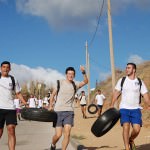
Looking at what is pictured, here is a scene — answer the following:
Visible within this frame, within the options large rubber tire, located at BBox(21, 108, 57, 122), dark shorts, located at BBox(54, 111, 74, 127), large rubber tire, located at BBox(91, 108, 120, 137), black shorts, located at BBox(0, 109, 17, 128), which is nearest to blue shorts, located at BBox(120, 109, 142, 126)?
large rubber tire, located at BBox(91, 108, 120, 137)

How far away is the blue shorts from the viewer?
9.66m

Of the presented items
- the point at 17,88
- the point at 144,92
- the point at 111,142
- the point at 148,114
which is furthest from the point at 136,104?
the point at 148,114

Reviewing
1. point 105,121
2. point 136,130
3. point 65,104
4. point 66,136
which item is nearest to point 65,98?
point 65,104

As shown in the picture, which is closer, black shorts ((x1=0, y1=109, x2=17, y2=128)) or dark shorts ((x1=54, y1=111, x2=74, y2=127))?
black shorts ((x1=0, y1=109, x2=17, y2=128))

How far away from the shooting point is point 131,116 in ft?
31.9

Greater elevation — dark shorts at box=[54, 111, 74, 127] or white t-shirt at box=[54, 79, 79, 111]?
white t-shirt at box=[54, 79, 79, 111]

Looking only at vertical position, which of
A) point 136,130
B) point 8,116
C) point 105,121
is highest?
point 8,116

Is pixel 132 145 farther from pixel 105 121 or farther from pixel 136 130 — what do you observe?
pixel 105 121

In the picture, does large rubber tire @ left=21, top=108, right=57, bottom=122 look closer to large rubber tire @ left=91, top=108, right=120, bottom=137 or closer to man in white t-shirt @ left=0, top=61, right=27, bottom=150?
large rubber tire @ left=91, top=108, right=120, bottom=137

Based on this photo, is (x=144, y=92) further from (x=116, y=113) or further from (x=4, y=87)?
(x=4, y=87)

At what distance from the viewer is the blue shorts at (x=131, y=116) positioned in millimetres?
9656

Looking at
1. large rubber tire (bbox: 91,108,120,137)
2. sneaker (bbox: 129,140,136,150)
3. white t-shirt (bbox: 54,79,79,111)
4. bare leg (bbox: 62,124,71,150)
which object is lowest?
sneaker (bbox: 129,140,136,150)

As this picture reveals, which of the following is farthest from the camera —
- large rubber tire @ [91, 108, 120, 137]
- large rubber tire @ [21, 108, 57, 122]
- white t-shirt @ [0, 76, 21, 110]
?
large rubber tire @ [21, 108, 57, 122]

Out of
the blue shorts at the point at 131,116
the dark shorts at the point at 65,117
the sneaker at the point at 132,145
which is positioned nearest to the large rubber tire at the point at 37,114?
the dark shorts at the point at 65,117
